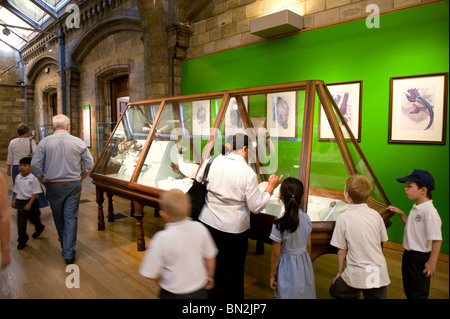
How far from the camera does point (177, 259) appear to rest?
173cm

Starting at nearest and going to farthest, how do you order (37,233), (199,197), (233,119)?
(199,197) → (233,119) → (37,233)

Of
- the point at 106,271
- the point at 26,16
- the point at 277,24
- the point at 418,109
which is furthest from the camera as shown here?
the point at 26,16

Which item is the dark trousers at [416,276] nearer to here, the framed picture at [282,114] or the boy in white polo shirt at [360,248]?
the boy in white polo shirt at [360,248]

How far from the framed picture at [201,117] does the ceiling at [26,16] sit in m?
10.5

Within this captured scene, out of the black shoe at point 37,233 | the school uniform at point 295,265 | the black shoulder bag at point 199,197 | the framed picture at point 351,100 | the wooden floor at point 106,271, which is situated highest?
the framed picture at point 351,100

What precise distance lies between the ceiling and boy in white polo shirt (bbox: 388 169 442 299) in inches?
510

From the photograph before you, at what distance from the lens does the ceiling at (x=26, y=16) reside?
12.5 meters

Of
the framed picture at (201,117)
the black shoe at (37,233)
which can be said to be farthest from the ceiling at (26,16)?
the framed picture at (201,117)

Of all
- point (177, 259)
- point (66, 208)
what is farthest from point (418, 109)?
point (66, 208)

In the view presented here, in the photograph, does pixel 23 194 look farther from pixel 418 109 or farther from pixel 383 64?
pixel 418 109

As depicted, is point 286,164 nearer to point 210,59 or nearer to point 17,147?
point 210,59

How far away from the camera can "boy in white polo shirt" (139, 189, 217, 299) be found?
5.66 feet

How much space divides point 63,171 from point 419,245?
342cm

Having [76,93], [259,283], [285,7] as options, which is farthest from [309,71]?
[76,93]
